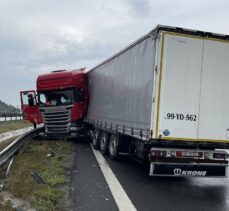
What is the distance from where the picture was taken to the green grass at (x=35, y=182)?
6.75 meters

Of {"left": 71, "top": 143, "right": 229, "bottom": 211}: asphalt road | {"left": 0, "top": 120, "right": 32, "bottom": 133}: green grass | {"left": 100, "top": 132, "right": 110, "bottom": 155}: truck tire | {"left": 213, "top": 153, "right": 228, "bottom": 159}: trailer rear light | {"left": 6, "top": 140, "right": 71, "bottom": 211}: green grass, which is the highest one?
{"left": 213, "top": 153, "right": 228, "bottom": 159}: trailer rear light

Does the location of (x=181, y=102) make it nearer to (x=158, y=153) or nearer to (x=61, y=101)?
(x=158, y=153)

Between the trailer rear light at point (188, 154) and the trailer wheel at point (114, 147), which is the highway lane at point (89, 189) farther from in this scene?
the trailer rear light at point (188, 154)

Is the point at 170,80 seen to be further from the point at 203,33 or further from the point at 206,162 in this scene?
the point at 206,162

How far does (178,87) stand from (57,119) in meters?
11.1

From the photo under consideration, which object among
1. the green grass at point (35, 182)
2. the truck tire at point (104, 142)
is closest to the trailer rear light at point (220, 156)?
the green grass at point (35, 182)

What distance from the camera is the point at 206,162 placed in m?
8.86

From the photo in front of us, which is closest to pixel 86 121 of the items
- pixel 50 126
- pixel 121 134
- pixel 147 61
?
pixel 50 126

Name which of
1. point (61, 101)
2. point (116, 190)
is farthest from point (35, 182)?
point (61, 101)

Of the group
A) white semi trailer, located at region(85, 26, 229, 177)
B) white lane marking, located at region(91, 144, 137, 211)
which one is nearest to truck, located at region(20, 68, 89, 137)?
white lane marking, located at region(91, 144, 137, 211)

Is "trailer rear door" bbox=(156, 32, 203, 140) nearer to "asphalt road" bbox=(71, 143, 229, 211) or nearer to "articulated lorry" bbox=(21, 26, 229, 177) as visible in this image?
"articulated lorry" bbox=(21, 26, 229, 177)

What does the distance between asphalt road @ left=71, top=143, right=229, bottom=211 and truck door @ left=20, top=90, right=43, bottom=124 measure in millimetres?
8844

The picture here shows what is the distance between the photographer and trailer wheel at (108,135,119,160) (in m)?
11.8

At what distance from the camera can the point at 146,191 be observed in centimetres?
818
